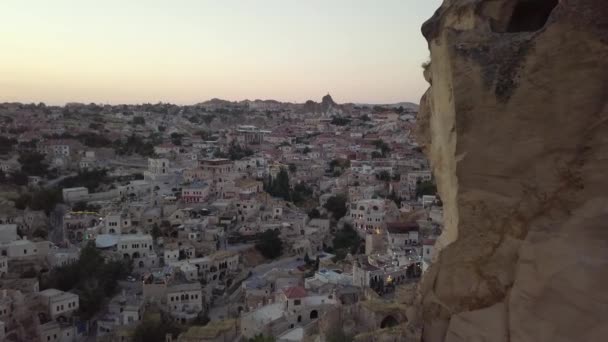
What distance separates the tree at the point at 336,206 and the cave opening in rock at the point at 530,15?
3264cm

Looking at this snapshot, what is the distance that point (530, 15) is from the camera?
5.68 metres

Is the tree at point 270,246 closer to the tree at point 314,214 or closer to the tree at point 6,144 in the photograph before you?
the tree at point 314,214

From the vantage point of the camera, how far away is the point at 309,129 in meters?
85.8

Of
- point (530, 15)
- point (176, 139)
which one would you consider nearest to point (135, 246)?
point (530, 15)

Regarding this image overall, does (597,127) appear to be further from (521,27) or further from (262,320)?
(262,320)

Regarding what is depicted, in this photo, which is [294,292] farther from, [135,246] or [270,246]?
[135,246]

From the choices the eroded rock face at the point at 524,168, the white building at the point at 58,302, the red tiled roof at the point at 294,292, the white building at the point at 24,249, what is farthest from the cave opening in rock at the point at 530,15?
the white building at the point at 24,249

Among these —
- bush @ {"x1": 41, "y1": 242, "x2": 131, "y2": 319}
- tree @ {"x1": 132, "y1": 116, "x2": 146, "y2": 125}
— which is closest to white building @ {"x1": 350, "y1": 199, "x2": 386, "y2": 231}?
bush @ {"x1": 41, "y1": 242, "x2": 131, "y2": 319}

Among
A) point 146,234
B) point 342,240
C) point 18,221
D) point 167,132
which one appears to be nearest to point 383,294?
point 342,240

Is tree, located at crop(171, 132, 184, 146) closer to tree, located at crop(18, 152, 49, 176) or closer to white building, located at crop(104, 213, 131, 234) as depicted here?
tree, located at crop(18, 152, 49, 176)

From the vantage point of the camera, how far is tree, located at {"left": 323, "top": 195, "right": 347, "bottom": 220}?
3831cm

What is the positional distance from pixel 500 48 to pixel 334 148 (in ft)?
196

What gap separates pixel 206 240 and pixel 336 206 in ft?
32.7

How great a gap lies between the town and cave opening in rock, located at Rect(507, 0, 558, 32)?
8718 mm
